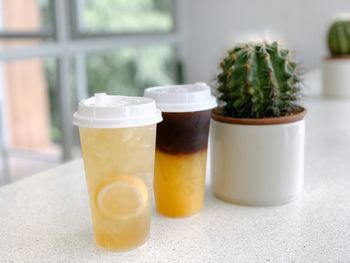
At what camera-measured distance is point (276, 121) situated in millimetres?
699

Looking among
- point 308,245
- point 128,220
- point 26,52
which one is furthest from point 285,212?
point 26,52

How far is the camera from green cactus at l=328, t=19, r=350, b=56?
175 cm

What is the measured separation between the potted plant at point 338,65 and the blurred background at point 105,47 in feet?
2.21

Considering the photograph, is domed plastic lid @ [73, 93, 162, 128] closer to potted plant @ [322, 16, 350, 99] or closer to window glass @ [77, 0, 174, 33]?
potted plant @ [322, 16, 350, 99]

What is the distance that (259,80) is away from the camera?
2.26 feet

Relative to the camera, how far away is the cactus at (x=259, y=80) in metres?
0.69

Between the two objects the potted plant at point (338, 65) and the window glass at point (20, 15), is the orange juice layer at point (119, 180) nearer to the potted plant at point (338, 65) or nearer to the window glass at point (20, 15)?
the potted plant at point (338, 65)

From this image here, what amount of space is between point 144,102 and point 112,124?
0.06 meters

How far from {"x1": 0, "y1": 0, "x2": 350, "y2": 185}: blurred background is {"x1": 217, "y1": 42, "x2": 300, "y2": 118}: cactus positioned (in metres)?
1.64

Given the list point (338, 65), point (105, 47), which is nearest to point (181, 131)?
point (338, 65)

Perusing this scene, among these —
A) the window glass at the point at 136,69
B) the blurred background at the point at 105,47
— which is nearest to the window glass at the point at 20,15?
the blurred background at the point at 105,47

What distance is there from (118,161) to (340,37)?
145 cm

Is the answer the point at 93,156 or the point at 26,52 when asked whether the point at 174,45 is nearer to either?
→ the point at 26,52

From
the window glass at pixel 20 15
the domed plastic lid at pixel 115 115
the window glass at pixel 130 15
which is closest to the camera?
the domed plastic lid at pixel 115 115
